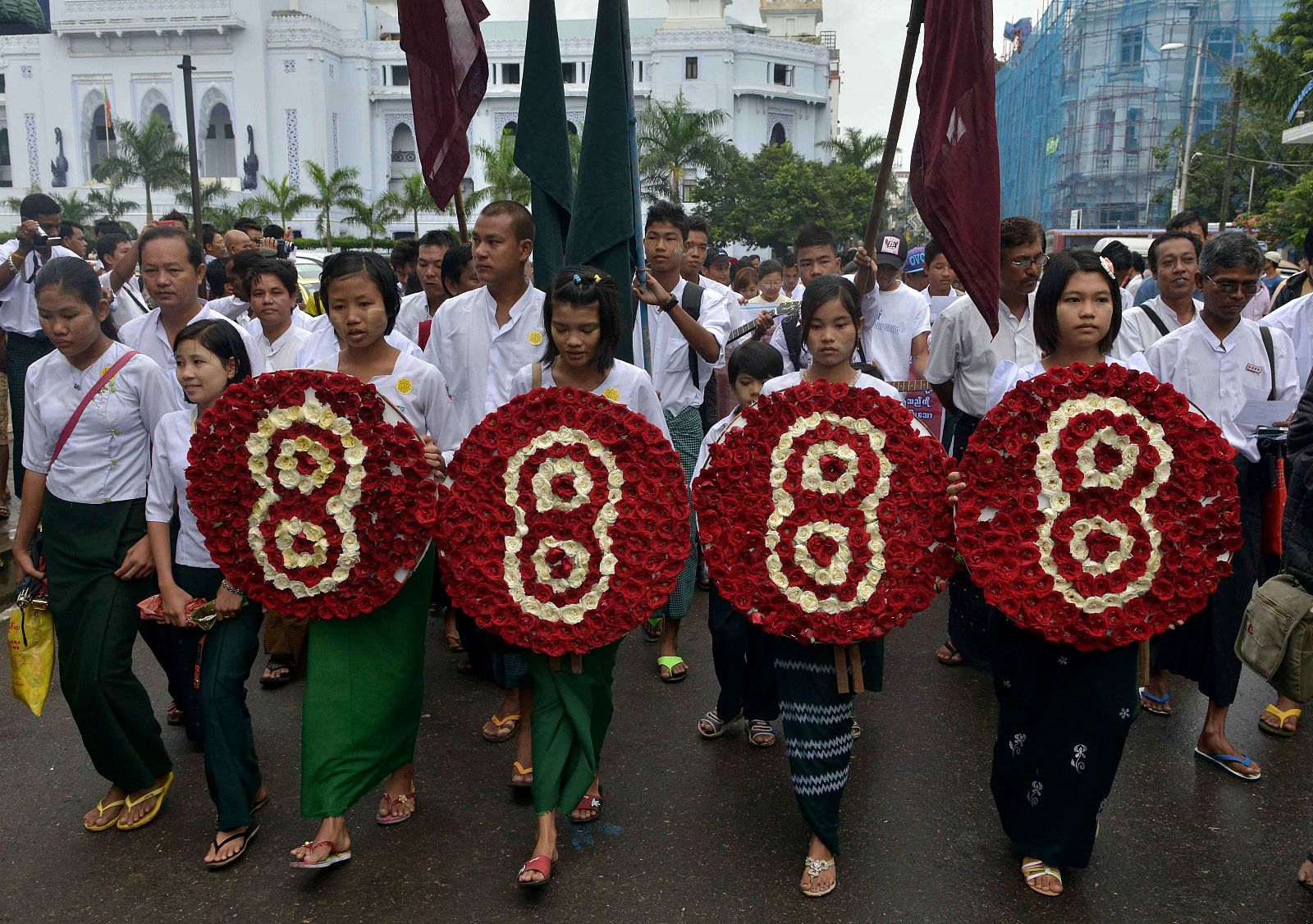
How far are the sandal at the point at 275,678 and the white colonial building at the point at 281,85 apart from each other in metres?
60.5

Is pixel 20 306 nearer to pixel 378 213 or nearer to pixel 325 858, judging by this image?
pixel 325 858

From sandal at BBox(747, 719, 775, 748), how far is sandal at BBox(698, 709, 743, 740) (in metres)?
0.10

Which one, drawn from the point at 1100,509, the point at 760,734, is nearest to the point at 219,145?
the point at 760,734

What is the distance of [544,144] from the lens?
17.0 ft

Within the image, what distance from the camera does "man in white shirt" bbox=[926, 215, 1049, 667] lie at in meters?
5.20

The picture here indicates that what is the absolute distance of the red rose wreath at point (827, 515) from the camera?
140 inches

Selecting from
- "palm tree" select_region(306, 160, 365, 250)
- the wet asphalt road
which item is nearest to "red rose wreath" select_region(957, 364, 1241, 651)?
the wet asphalt road

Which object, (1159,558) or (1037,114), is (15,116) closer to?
(1037,114)

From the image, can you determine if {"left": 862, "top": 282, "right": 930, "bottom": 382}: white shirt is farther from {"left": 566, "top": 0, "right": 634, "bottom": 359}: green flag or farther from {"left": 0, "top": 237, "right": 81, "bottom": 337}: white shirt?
{"left": 0, "top": 237, "right": 81, "bottom": 337}: white shirt

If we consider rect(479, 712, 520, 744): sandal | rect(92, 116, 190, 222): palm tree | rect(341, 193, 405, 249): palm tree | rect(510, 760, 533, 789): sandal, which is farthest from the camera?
rect(341, 193, 405, 249): palm tree

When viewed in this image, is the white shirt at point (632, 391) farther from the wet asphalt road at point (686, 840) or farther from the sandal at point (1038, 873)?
the sandal at point (1038, 873)

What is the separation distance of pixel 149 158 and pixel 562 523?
184ft

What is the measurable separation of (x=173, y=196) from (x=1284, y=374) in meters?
70.0

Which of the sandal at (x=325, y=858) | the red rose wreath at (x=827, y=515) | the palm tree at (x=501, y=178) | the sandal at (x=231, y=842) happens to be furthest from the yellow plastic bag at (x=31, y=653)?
the palm tree at (x=501, y=178)
